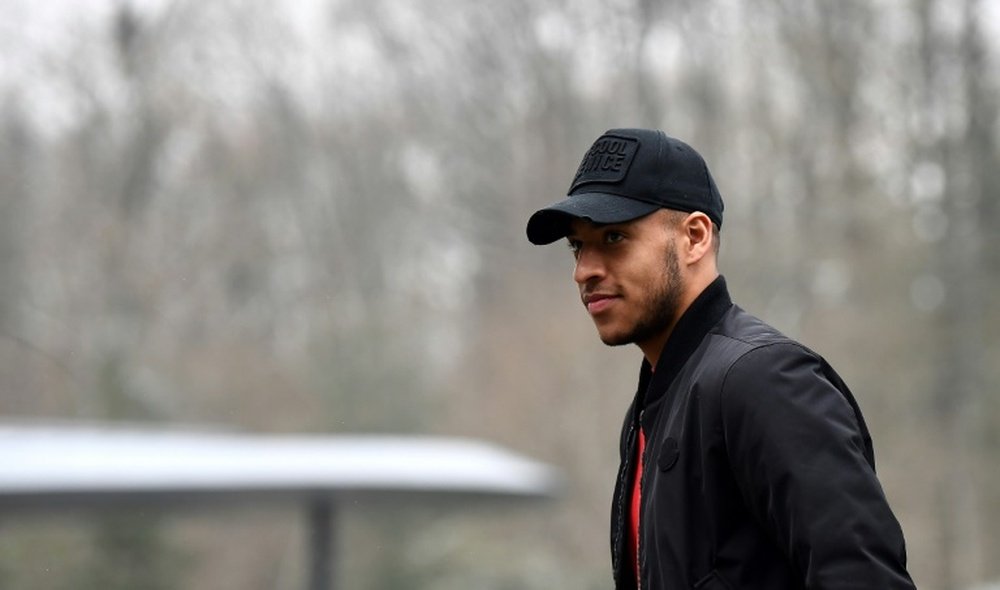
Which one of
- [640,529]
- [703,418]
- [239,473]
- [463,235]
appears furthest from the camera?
[463,235]

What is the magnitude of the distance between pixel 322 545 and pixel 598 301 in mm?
10952

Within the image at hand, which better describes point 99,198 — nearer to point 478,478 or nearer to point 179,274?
point 179,274

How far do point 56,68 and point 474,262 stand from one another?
10.7 m

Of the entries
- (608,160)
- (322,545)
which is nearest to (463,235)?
(322,545)

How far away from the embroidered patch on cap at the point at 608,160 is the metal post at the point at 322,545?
1030 centimetres

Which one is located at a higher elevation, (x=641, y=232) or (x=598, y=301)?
(x=641, y=232)

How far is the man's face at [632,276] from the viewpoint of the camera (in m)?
3.07

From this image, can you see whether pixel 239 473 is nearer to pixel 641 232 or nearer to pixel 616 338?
pixel 616 338

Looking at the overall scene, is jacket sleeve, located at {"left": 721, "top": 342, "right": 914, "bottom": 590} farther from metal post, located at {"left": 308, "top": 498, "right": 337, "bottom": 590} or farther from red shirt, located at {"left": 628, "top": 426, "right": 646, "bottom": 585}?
metal post, located at {"left": 308, "top": 498, "right": 337, "bottom": 590}

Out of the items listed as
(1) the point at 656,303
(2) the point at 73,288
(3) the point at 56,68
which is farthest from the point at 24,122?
(1) the point at 656,303

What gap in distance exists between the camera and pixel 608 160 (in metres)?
3.12

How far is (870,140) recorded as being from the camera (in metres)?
32.2

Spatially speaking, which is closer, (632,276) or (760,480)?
(760,480)

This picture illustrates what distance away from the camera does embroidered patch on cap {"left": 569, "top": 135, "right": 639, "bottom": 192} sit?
3082mm
